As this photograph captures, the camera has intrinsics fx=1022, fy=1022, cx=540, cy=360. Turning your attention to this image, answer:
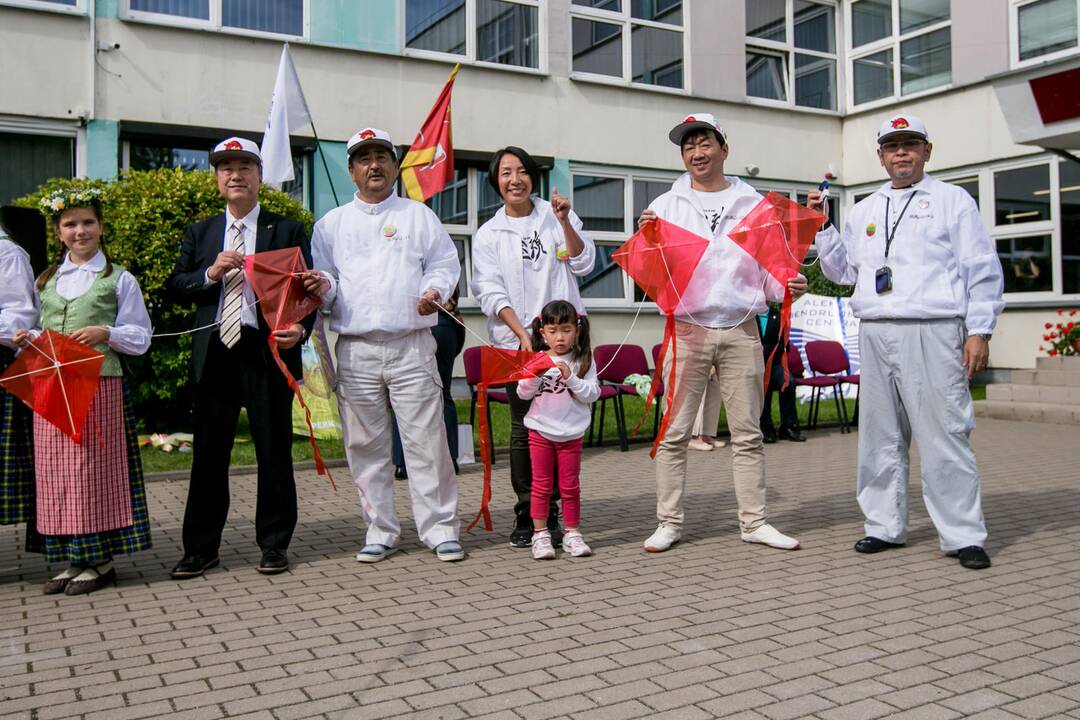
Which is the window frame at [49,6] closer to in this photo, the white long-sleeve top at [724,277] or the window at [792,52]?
the white long-sleeve top at [724,277]

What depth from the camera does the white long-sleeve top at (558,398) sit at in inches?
224

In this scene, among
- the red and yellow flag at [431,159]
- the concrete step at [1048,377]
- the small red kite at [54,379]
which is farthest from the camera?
the concrete step at [1048,377]

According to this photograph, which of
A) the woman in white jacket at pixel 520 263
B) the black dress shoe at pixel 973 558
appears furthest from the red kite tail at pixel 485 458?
the black dress shoe at pixel 973 558

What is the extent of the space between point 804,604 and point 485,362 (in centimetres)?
224

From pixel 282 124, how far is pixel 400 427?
561 cm

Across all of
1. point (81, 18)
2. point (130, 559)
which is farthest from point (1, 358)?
point (81, 18)

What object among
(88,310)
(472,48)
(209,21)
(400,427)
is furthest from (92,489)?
(472,48)

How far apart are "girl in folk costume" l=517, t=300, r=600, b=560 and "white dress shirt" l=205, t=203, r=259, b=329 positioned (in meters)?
1.51

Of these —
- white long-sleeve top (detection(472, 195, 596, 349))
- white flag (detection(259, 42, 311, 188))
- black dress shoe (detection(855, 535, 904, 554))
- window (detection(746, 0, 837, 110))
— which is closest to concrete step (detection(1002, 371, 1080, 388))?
window (detection(746, 0, 837, 110))

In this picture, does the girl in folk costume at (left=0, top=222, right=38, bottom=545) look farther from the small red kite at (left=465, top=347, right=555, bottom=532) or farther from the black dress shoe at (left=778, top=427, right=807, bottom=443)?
the black dress shoe at (left=778, top=427, right=807, bottom=443)

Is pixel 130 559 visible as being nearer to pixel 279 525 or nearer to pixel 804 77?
pixel 279 525

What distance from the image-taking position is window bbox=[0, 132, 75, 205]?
1309cm

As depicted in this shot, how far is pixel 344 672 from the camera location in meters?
3.76

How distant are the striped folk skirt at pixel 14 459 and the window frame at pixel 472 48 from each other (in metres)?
11.2
